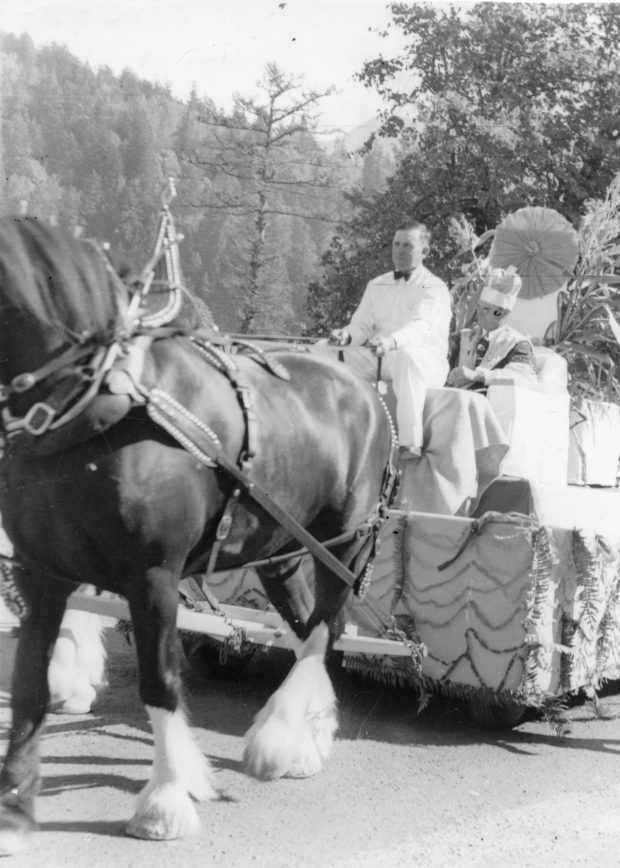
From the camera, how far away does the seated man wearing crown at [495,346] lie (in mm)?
5375

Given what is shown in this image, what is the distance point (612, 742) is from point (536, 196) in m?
→ 4.34

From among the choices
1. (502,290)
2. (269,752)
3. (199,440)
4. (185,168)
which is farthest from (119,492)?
(502,290)

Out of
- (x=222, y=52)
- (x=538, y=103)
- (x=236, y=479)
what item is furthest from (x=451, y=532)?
(x=538, y=103)

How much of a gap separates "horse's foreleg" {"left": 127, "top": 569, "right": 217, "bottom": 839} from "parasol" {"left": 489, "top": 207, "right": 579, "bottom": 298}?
3.96 metres

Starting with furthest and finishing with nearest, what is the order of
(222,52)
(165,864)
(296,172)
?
(296,172) < (222,52) < (165,864)

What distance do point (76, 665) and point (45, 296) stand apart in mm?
2148

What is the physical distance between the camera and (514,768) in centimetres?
424

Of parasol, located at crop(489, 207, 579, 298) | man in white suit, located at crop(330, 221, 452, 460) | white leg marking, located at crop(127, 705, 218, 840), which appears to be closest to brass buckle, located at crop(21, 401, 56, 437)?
white leg marking, located at crop(127, 705, 218, 840)

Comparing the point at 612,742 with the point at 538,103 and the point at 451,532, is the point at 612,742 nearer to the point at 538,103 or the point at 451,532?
the point at 451,532

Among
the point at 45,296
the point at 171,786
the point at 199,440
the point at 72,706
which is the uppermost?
the point at 45,296

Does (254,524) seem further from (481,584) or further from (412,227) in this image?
(412,227)

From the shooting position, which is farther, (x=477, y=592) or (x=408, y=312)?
(x=408, y=312)

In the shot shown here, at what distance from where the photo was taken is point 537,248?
6414 mm

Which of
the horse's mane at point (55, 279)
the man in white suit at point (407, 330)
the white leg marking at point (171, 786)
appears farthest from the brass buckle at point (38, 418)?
the man in white suit at point (407, 330)
